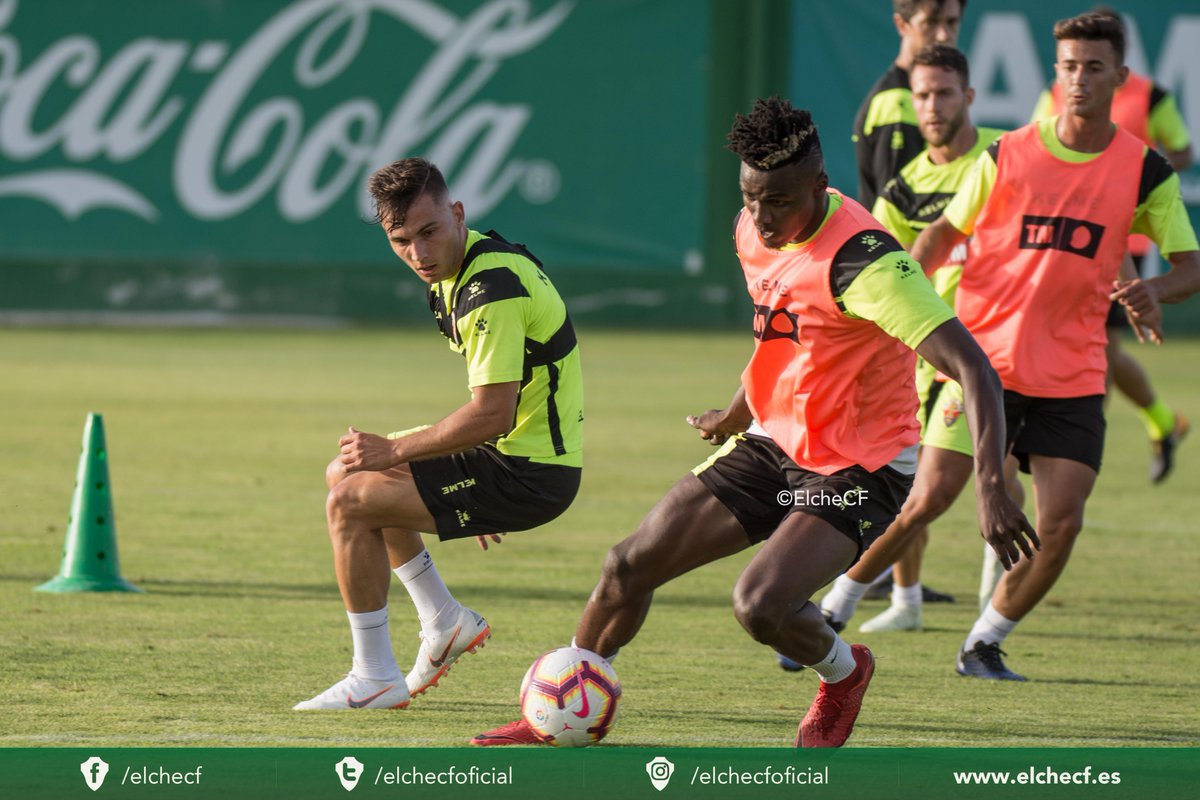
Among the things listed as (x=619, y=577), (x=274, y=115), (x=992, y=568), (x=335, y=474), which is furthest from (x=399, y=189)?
(x=274, y=115)

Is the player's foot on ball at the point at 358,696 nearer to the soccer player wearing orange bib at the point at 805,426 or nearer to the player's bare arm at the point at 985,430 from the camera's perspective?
the soccer player wearing orange bib at the point at 805,426

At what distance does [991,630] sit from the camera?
7035 mm

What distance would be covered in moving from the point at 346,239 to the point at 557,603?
1528 centimetres

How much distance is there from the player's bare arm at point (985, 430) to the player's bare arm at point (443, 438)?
1.37m

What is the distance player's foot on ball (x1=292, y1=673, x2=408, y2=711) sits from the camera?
19.9 feet

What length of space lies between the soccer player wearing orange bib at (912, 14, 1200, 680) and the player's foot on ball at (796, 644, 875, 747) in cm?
148

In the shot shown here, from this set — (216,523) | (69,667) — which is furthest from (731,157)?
(69,667)

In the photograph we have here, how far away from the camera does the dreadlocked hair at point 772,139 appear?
5.44m

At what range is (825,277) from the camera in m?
5.56

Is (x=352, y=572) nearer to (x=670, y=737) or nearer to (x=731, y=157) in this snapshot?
(x=670, y=737)

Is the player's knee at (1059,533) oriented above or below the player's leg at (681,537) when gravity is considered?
below
